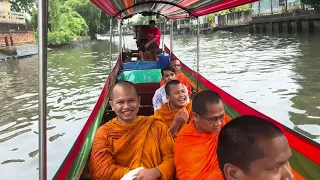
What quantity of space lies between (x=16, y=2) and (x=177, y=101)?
35949 millimetres

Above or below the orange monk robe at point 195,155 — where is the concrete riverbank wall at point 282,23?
above

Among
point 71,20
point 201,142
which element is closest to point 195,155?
point 201,142

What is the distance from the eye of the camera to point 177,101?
332 centimetres

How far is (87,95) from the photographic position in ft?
36.7

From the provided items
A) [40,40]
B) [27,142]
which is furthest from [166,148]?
[27,142]

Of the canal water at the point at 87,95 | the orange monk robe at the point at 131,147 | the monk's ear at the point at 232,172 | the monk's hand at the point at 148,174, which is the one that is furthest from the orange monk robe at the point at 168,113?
the canal water at the point at 87,95

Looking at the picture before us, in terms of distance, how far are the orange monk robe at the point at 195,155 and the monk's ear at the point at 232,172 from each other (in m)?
0.75

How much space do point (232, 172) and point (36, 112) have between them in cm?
857

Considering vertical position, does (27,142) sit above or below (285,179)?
below

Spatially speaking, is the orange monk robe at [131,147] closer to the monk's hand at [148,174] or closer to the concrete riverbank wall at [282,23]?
the monk's hand at [148,174]

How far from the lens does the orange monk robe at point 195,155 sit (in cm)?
212

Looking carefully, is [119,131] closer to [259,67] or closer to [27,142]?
[27,142]

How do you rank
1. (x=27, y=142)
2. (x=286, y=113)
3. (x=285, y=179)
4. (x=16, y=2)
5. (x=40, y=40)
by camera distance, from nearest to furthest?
(x=285, y=179)
(x=40, y=40)
(x=27, y=142)
(x=286, y=113)
(x=16, y=2)

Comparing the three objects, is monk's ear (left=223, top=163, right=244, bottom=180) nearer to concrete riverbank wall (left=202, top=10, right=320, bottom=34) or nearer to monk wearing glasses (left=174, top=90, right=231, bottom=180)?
monk wearing glasses (left=174, top=90, right=231, bottom=180)
